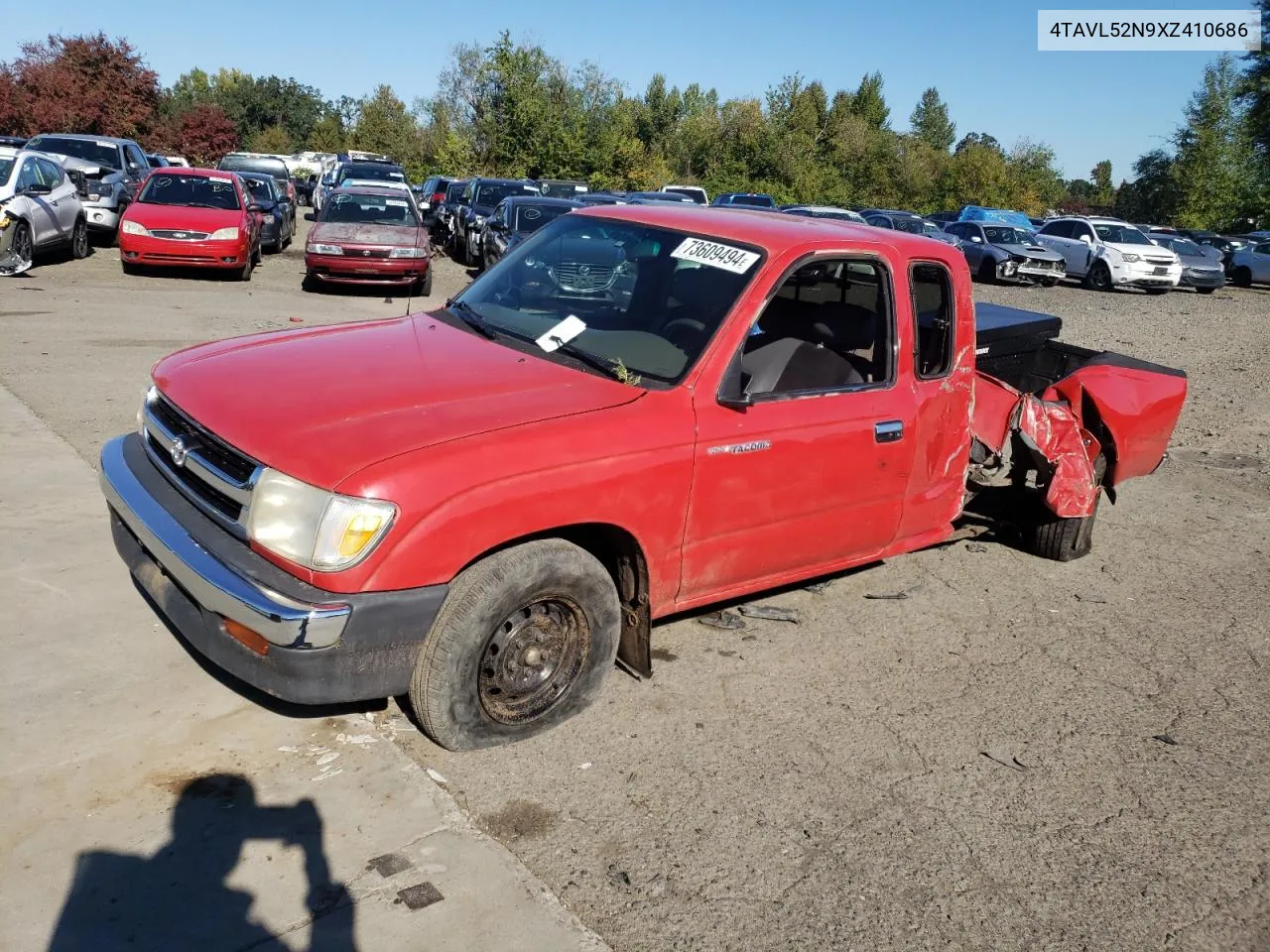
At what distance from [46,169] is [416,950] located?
52.6ft

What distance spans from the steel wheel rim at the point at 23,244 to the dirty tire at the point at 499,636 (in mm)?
13744

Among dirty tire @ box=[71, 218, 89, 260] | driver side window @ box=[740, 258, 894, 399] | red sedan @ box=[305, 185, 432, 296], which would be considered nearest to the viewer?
driver side window @ box=[740, 258, 894, 399]

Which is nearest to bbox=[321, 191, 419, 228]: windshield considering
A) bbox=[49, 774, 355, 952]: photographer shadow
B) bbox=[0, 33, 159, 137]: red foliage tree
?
bbox=[49, 774, 355, 952]: photographer shadow

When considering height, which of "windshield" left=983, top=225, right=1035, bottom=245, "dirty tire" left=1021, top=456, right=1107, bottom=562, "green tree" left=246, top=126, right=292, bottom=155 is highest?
"green tree" left=246, top=126, right=292, bottom=155

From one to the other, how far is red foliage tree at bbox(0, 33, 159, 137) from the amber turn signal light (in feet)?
156

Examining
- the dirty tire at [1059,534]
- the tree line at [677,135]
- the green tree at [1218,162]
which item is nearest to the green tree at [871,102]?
the tree line at [677,135]

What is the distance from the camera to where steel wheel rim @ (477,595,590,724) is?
3588 mm

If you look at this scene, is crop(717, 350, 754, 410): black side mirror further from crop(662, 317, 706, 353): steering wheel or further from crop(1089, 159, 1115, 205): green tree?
crop(1089, 159, 1115, 205): green tree

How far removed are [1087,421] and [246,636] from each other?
4845 mm

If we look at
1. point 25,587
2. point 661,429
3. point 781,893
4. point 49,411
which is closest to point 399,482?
point 661,429

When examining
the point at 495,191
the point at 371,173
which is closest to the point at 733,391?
the point at 495,191

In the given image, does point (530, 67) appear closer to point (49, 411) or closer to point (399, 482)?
point (49, 411)

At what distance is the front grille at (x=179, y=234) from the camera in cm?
1516

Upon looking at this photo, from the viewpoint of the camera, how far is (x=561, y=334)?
13.9 ft
